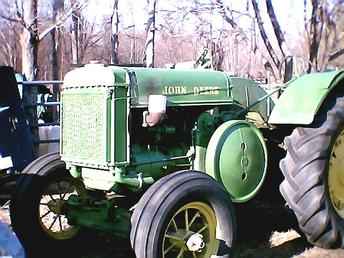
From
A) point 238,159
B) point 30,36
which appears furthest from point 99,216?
point 30,36

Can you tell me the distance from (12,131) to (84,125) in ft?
10.5

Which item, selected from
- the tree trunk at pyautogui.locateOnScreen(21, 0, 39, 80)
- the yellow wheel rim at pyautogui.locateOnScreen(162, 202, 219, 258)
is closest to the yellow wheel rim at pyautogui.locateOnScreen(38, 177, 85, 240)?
the yellow wheel rim at pyautogui.locateOnScreen(162, 202, 219, 258)

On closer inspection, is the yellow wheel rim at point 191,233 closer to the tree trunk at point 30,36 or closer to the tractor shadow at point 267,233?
the tractor shadow at point 267,233

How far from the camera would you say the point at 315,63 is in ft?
41.9

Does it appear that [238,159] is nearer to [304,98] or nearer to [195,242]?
[304,98]

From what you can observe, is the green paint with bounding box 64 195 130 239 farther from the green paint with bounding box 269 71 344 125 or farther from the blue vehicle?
the blue vehicle

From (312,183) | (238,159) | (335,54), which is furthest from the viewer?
(335,54)

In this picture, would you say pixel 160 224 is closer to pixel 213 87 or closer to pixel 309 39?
pixel 213 87

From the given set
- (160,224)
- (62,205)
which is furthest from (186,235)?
(62,205)

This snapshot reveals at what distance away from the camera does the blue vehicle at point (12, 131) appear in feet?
22.7

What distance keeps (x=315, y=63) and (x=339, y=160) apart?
331 inches

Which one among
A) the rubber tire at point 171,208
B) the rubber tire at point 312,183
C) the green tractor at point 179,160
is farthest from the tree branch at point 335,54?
the rubber tire at point 171,208

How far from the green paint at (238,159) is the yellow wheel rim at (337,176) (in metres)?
0.56

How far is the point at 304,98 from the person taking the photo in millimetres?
4621
